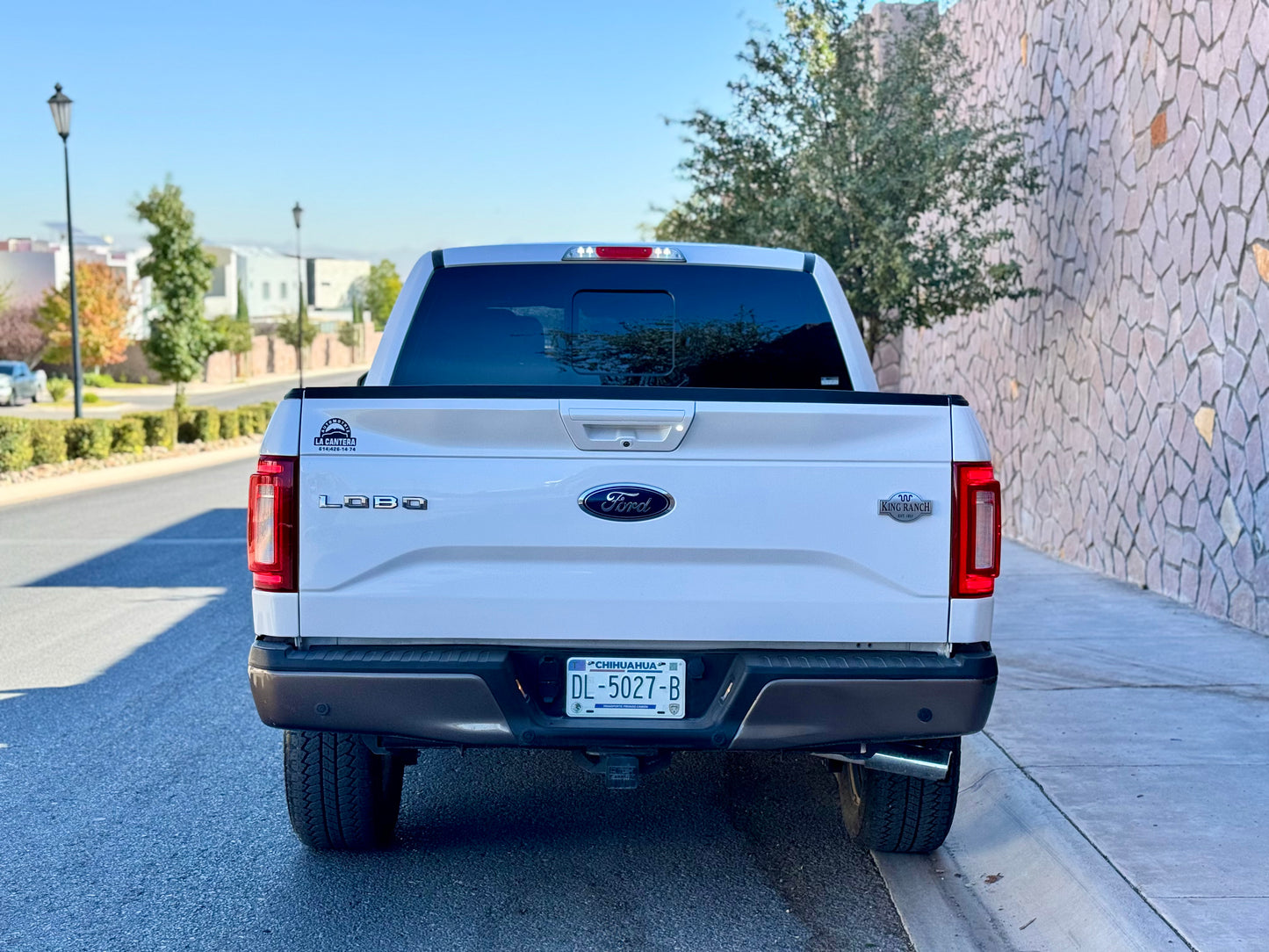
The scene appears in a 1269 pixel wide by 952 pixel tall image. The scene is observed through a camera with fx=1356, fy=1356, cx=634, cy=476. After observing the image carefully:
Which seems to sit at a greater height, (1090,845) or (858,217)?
(858,217)

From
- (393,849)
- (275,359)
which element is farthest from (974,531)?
(275,359)

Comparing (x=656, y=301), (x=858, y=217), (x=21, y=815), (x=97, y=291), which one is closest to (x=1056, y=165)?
(x=858, y=217)

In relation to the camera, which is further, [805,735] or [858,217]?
[858,217]

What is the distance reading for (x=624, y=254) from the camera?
16.4 ft

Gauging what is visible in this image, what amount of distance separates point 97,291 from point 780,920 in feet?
200

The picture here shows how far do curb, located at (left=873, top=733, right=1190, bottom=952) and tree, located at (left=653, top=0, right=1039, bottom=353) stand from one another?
284 inches

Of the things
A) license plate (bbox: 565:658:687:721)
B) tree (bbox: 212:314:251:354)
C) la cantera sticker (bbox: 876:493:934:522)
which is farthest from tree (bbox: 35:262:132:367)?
la cantera sticker (bbox: 876:493:934:522)

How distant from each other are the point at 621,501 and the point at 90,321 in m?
60.5

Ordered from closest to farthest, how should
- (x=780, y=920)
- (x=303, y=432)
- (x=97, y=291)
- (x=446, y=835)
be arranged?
(x=303, y=432) < (x=780, y=920) < (x=446, y=835) < (x=97, y=291)

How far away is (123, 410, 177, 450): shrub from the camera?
1061 inches

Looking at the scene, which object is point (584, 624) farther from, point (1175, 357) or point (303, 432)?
point (1175, 357)

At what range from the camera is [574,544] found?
152 inches

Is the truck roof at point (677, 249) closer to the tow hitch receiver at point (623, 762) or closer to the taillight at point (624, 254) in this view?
the taillight at point (624, 254)

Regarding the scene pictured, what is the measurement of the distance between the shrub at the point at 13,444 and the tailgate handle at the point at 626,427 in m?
18.9
